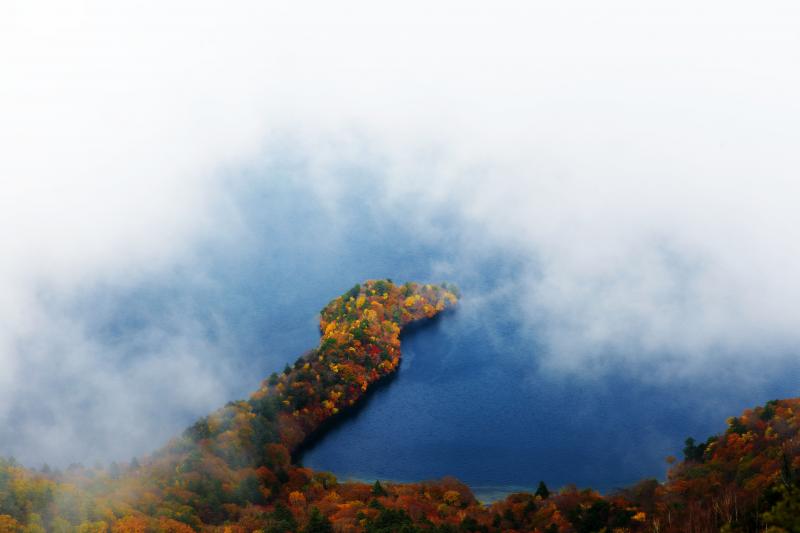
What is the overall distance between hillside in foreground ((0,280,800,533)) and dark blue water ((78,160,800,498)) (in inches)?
340

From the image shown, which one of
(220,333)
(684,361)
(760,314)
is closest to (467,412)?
(684,361)

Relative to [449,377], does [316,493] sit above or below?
below

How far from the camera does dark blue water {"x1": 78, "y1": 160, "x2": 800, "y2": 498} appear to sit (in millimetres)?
113500

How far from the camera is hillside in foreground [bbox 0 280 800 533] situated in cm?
7769

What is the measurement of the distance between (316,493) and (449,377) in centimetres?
3967

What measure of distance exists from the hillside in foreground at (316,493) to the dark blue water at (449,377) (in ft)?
28.3

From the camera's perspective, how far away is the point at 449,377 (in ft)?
440

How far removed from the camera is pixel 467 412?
407ft

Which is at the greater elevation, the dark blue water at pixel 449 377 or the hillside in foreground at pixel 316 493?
the dark blue water at pixel 449 377

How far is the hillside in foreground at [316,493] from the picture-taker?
255 feet

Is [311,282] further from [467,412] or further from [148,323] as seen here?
[467,412]

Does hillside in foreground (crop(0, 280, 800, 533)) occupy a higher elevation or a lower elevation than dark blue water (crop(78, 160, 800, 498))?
lower

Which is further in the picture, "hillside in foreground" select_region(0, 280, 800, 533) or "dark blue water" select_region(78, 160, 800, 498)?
"dark blue water" select_region(78, 160, 800, 498)

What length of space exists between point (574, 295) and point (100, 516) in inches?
3953
